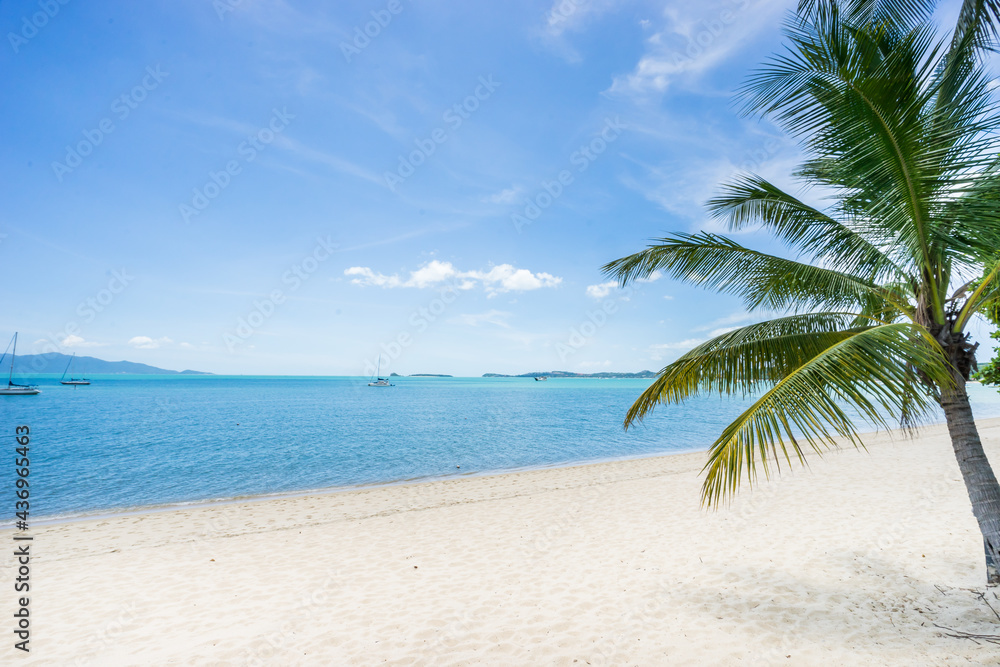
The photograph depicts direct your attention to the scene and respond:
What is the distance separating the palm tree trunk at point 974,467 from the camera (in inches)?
164

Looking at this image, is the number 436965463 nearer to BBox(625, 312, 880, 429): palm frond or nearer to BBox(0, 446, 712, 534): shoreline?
BBox(0, 446, 712, 534): shoreline

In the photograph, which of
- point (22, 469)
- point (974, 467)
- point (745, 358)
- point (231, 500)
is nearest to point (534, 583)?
point (745, 358)

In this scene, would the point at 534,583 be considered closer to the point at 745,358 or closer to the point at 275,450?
the point at 745,358

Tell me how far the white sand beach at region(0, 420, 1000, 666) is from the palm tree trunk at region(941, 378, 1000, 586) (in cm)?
86

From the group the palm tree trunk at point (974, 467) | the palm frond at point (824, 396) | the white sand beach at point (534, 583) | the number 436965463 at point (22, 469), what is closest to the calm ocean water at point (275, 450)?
the number 436965463 at point (22, 469)

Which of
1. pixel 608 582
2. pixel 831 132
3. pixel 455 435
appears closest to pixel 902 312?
pixel 831 132

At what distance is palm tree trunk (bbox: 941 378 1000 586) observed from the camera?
417 cm

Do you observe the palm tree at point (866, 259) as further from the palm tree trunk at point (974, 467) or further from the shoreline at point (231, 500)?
the shoreline at point (231, 500)

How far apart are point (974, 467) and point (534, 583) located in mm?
4704

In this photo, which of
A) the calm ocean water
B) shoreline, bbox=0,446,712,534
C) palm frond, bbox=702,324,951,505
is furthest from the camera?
the calm ocean water

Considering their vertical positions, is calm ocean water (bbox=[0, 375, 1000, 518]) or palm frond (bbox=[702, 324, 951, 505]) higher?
palm frond (bbox=[702, 324, 951, 505])

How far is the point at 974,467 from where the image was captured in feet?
13.8

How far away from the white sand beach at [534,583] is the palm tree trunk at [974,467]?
86cm

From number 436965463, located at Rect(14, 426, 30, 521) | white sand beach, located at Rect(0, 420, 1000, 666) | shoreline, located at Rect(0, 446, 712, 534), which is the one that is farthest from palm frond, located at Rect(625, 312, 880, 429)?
shoreline, located at Rect(0, 446, 712, 534)
